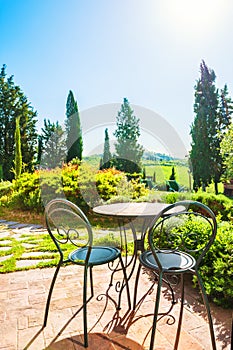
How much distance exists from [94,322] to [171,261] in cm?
69

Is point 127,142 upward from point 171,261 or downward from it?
upward

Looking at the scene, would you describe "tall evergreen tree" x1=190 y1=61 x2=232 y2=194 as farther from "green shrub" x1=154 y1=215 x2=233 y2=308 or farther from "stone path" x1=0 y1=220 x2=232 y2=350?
"stone path" x1=0 y1=220 x2=232 y2=350

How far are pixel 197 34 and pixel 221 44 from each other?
1.50ft

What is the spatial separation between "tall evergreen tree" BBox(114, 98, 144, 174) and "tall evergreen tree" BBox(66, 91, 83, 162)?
72.1 inches

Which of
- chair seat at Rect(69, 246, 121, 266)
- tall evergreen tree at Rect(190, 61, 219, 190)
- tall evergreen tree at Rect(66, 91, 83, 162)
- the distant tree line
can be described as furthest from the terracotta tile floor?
tall evergreen tree at Rect(190, 61, 219, 190)

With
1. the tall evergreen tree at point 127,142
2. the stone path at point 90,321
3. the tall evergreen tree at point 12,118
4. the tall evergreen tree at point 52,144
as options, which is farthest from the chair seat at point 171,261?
the tall evergreen tree at point 12,118

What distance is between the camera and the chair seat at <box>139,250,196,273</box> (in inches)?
53.4

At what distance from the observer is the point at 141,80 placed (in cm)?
538

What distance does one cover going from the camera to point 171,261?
1480 mm

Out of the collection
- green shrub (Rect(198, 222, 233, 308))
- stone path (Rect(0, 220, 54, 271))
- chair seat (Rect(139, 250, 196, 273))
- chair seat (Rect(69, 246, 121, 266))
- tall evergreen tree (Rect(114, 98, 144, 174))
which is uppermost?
tall evergreen tree (Rect(114, 98, 144, 174))

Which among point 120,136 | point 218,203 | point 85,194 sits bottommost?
point 218,203

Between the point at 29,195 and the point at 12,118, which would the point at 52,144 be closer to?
the point at 12,118

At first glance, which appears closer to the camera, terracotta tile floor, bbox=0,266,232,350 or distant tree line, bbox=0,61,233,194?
terracotta tile floor, bbox=0,266,232,350

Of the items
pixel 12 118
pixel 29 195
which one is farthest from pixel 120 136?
pixel 12 118
